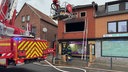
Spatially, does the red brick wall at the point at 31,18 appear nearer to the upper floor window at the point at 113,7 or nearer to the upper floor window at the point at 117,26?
the upper floor window at the point at 113,7

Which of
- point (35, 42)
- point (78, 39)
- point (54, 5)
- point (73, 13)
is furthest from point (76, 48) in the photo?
point (35, 42)

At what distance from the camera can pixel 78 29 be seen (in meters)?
26.3

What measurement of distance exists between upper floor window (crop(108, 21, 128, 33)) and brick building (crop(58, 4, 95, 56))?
2290mm

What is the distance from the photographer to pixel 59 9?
23.8 meters

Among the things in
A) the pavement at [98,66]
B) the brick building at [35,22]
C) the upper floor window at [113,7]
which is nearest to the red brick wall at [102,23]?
the upper floor window at [113,7]

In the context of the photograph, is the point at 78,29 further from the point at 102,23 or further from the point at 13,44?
the point at 13,44

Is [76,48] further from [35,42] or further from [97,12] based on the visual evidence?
[35,42]

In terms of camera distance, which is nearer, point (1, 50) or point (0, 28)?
point (1, 50)

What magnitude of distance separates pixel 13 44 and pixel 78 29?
1726cm

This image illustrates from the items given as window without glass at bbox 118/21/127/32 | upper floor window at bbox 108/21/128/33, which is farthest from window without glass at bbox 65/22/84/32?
window without glass at bbox 118/21/127/32

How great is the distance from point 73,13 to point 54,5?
4.67 m

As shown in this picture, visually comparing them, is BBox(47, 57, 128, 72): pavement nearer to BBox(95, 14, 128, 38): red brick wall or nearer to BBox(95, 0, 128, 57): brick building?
BBox(95, 0, 128, 57): brick building

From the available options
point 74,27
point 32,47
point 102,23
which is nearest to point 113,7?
point 102,23

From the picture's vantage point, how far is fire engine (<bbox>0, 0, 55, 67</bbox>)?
966 centimetres
